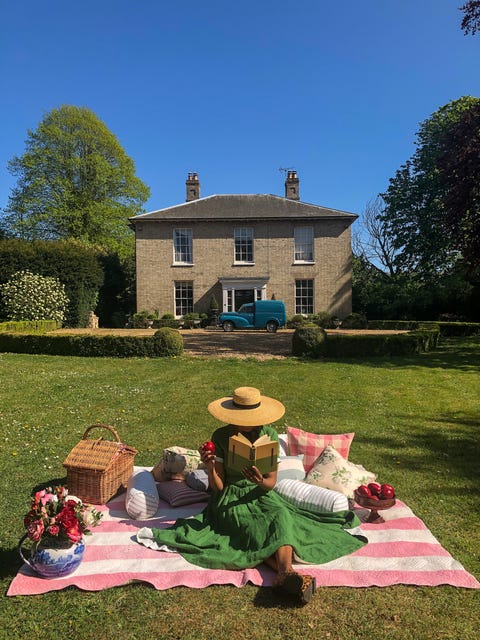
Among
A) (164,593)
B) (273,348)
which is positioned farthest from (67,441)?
(273,348)

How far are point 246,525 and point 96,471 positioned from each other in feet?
5.96

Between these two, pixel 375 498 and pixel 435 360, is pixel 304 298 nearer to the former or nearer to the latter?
pixel 435 360

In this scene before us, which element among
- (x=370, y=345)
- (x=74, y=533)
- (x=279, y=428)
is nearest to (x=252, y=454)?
(x=74, y=533)

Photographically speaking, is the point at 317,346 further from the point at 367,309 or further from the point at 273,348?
the point at 367,309

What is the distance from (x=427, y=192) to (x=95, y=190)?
2545cm

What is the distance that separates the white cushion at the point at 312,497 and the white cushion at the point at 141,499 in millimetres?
1269

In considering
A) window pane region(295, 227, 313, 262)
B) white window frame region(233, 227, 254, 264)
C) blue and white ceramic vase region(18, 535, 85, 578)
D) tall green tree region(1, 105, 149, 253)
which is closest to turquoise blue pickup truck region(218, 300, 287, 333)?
white window frame region(233, 227, 254, 264)

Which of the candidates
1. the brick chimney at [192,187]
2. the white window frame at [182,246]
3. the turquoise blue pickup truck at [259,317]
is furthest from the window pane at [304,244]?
the brick chimney at [192,187]

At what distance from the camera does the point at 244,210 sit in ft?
94.5

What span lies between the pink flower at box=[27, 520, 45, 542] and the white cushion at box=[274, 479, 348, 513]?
2199 mm

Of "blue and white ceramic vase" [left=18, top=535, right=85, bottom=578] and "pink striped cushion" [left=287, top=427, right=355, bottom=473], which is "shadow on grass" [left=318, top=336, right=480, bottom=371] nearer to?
"pink striped cushion" [left=287, top=427, right=355, bottom=473]

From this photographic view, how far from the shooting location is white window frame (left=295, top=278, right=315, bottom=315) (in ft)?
94.2

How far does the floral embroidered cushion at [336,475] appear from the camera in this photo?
14.9ft

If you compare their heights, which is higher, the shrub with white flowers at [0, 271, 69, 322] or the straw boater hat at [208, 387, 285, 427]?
the shrub with white flowers at [0, 271, 69, 322]
